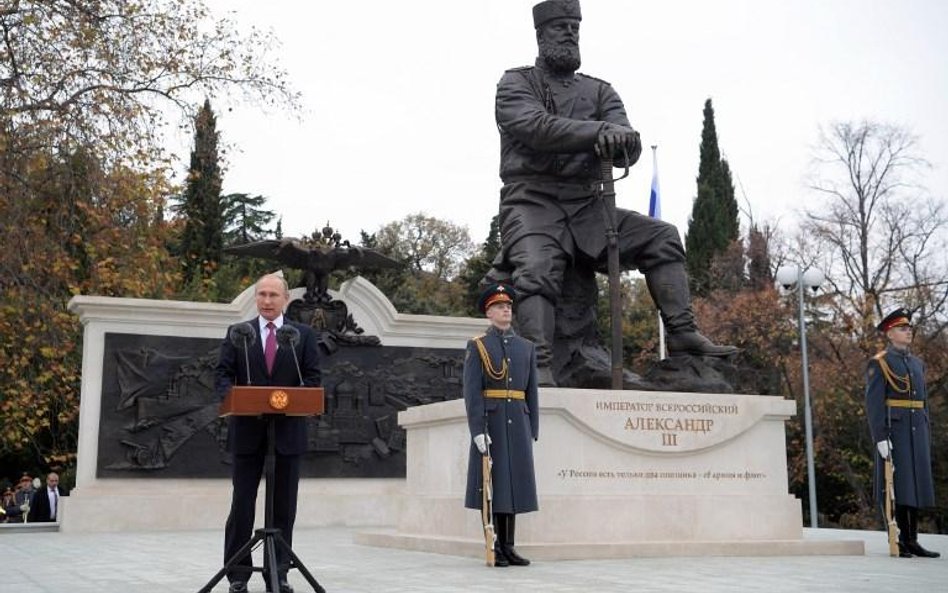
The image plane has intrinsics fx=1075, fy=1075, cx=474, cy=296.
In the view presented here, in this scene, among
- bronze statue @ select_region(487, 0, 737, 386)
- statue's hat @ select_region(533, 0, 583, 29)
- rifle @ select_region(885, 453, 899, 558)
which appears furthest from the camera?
statue's hat @ select_region(533, 0, 583, 29)

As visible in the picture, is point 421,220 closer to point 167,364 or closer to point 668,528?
point 167,364

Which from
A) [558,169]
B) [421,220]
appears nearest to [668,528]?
[558,169]

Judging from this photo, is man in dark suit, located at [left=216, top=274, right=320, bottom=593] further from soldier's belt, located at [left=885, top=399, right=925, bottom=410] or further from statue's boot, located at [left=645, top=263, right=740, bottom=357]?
soldier's belt, located at [left=885, top=399, right=925, bottom=410]

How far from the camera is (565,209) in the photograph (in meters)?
9.46

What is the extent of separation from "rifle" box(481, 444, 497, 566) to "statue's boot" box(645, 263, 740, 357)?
256cm

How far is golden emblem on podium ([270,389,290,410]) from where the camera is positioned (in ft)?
17.6

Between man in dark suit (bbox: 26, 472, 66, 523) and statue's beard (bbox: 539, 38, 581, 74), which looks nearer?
statue's beard (bbox: 539, 38, 581, 74)

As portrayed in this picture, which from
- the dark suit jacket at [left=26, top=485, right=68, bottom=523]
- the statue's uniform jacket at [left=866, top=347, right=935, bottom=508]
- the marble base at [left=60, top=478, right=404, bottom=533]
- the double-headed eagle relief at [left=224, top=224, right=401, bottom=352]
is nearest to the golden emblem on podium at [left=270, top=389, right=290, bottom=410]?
the statue's uniform jacket at [left=866, top=347, right=935, bottom=508]

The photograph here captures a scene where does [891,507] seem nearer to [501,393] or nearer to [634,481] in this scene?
[634,481]

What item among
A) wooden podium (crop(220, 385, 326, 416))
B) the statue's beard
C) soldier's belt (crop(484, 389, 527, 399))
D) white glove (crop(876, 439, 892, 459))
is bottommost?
white glove (crop(876, 439, 892, 459))

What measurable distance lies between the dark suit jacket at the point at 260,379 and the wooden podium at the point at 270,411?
222mm

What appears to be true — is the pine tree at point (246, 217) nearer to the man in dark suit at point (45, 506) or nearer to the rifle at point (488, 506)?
the man in dark suit at point (45, 506)

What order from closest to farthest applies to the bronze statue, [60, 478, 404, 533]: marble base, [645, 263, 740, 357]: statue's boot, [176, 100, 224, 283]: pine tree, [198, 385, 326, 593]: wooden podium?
1. [198, 385, 326, 593]: wooden podium
2. the bronze statue
3. [645, 263, 740, 357]: statue's boot
4. [60, 478, 404, 533]: marble base
5. [176, 100, 224, 283]: pine tree

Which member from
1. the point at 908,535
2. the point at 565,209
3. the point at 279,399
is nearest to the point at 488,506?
the point at 279,399
